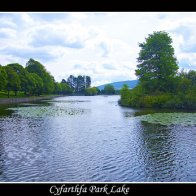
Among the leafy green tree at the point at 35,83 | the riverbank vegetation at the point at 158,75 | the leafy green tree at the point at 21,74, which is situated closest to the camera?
the riverbank vegetation at the point at 158,75

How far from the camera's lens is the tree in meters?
63.1

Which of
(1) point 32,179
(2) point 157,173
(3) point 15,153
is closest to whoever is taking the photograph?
(1) point 32,179

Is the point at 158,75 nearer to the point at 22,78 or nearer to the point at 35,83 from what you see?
the point at 22,78

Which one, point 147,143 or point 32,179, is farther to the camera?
point 147,143

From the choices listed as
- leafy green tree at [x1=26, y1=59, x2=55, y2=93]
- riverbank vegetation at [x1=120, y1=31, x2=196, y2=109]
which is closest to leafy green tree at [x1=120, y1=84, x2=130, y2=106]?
riverbank vegetation at [x1=120, y1=31, x2=196, y2=109]

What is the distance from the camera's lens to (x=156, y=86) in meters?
64.7

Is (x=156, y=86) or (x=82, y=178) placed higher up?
(x=156, y=86)

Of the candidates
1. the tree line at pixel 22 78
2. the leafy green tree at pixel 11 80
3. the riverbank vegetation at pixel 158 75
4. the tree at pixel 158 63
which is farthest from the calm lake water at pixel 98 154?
the leafy green tree at pixel 11 80

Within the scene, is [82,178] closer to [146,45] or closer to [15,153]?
[15,153]

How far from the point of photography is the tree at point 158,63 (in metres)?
63.1

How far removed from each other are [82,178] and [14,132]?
14.8 metres

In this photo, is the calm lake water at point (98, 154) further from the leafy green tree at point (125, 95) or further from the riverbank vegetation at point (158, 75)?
the leafy green tree at point (125, 95)
